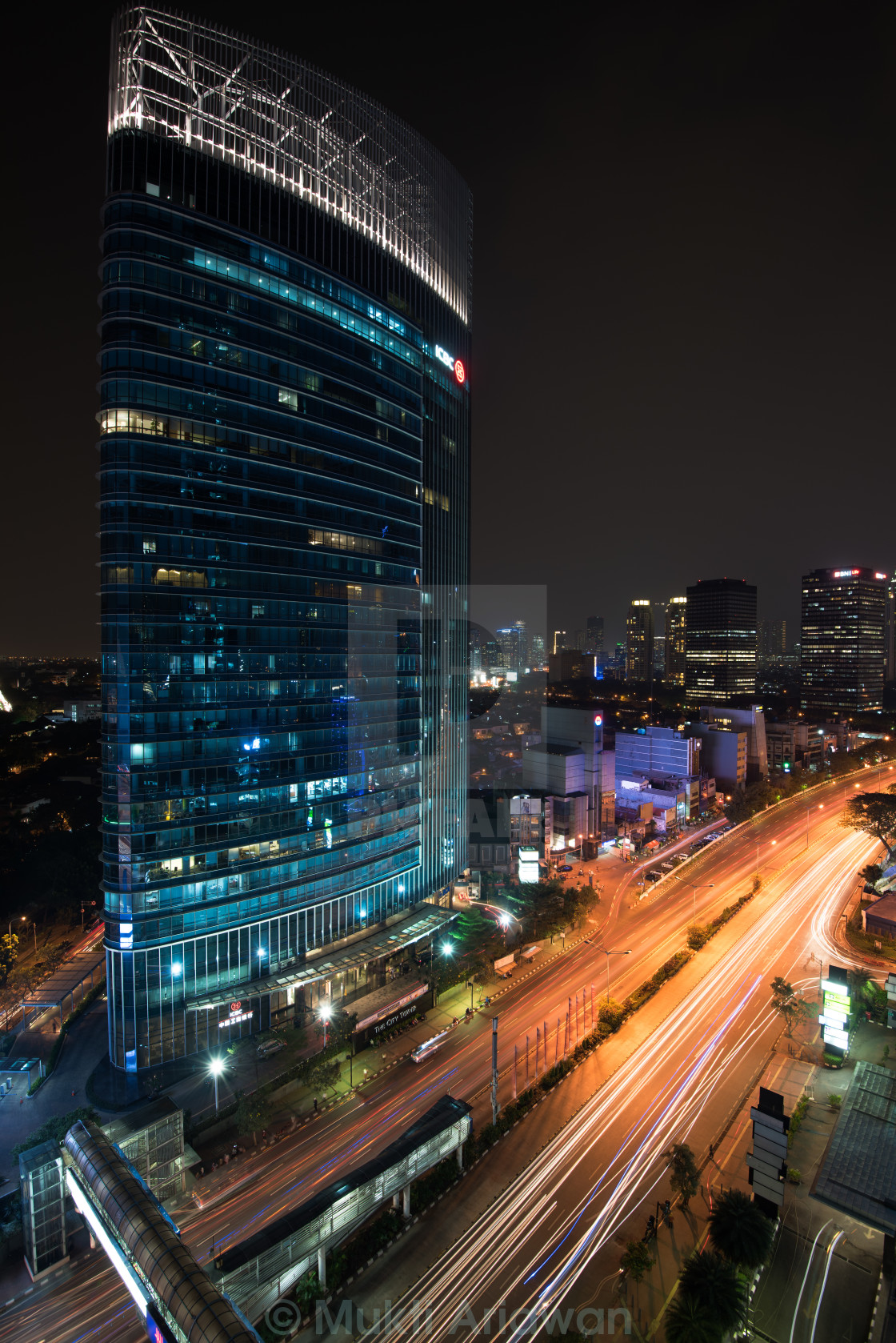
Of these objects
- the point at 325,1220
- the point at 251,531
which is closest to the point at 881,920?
the point at 325,1220

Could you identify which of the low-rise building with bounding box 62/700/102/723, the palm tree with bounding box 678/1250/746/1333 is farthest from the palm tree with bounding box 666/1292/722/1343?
the low-rise building with bounding box 62/700/102/723

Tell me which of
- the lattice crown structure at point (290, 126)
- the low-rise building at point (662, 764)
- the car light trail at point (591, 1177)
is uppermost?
the lattice crown structure at point (290, 126)

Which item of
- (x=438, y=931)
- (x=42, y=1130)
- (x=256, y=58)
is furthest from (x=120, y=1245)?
(x=256, y=58)

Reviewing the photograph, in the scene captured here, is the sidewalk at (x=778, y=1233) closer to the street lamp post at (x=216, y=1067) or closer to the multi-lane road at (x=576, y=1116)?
the multi-lane road at (x=576, y=1116)

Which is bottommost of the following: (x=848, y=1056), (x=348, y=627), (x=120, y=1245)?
(x=848, y=1056)

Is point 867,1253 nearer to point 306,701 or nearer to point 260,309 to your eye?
point 306,701

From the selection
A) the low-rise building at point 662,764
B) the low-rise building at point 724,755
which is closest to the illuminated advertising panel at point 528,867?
the low-rise building at point 662,764
